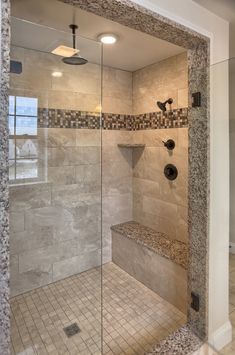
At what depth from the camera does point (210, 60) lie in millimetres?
1650

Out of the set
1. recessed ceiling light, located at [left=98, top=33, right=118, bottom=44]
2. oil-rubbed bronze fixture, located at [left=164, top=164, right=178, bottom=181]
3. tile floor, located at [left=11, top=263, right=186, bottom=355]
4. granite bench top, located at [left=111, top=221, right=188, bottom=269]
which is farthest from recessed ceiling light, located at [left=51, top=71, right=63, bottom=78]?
tile floor, located at [left=11, top=263, right=186, bottom=355]

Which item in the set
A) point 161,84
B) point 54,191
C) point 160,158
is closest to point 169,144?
point 160,158

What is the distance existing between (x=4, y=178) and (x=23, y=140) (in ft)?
4.94

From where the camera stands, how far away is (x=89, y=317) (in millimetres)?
2059

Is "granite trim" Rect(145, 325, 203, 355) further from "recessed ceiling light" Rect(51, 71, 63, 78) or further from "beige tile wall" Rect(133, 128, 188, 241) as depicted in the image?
"recessed ceiling light" Rect(51, 71, 63, 78)

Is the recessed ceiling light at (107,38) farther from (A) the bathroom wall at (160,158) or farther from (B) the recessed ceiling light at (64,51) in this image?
(A) the bathroom wall at (160,158)

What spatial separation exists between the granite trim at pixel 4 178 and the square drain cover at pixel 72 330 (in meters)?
1.05

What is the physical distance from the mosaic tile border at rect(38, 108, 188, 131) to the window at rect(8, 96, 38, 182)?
Answer: 11cm

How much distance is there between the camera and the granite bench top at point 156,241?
2305 millimetres

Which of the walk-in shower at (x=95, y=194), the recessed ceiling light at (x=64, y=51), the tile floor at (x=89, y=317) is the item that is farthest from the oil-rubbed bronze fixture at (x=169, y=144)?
the tile floor at (x=89, y=317)

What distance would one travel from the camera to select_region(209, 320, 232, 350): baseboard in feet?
5.75

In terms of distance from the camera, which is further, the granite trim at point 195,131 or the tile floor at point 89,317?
the tile floor at point 89,317

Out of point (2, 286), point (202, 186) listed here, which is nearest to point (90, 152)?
point (202, 186)

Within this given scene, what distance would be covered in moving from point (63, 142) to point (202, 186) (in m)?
1.51
